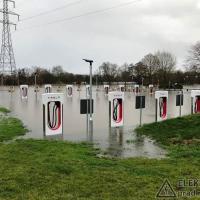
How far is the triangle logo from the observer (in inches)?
239

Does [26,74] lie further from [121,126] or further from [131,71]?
[121,126]

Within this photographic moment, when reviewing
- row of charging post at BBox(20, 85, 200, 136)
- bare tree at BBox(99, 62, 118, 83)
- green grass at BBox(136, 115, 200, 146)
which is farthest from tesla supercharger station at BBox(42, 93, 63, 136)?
bare tree at BBox(99, 62, 118, 83)

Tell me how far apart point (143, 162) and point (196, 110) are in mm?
11753

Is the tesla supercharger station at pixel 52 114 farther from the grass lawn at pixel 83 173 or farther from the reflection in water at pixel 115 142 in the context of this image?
the grass lawn at pixel 83 173

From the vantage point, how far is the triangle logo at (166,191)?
6074 mm

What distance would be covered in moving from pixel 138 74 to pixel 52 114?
81.0 m

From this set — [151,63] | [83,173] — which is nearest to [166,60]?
[151,63]

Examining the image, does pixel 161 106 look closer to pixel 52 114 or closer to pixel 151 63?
pixel 52 114

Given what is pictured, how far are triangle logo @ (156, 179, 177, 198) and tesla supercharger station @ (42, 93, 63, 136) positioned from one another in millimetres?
7398

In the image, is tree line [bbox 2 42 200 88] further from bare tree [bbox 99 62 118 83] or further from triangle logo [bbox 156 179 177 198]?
triangle logo [bbox 156 179 177 198]

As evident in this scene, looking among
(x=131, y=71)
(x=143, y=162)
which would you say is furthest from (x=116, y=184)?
(x=131, y=71)

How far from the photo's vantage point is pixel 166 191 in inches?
247

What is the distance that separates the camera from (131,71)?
326ft

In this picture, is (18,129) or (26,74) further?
(26,74)
